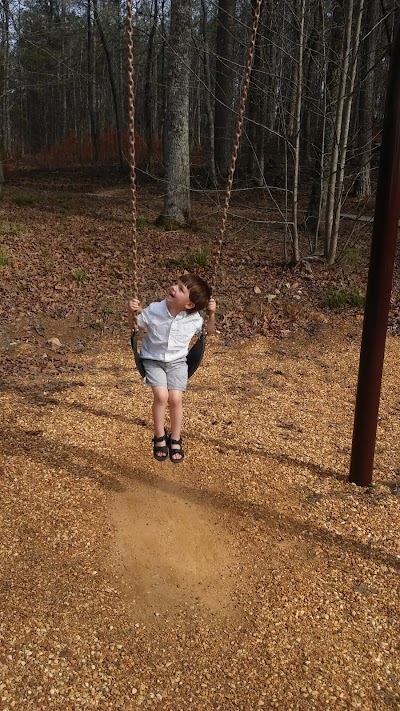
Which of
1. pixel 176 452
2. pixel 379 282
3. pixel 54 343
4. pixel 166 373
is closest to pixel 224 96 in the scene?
pixel 54 343

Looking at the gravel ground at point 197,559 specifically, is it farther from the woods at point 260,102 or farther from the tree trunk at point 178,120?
the tree trunk at point 178,120

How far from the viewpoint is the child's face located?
321 cm

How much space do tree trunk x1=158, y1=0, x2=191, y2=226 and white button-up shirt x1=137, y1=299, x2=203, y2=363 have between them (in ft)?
19.0

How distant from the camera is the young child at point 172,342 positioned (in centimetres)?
323

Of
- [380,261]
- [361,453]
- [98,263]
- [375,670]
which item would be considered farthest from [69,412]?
[98,263]

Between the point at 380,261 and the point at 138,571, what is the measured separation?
2.13 meters

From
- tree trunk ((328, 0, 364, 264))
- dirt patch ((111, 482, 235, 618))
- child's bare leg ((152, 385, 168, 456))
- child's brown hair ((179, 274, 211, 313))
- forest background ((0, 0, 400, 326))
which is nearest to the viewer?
dirt patch ((111, 482, 235, 618))

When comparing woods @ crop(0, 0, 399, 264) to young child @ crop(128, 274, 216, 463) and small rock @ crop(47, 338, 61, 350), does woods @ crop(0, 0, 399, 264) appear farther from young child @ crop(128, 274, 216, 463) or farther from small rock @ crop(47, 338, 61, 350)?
young child @ crop(128, 274, 216, 463)

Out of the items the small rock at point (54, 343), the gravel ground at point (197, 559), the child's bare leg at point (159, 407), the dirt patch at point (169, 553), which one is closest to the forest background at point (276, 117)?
the small rock at point (54, 343)

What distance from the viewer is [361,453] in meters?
3.58

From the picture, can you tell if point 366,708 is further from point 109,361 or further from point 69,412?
point 109,361

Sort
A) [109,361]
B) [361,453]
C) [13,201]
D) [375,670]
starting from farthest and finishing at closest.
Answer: [13,201], [109,361], [361,453], [375,670]

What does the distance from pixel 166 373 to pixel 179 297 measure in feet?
1.53

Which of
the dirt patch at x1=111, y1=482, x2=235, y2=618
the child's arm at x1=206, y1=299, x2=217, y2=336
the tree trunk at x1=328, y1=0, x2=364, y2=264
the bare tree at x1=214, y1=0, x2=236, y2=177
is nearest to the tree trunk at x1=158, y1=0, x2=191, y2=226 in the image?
the tree trunk at x1=328, y1=0, x2=364, y2=264
